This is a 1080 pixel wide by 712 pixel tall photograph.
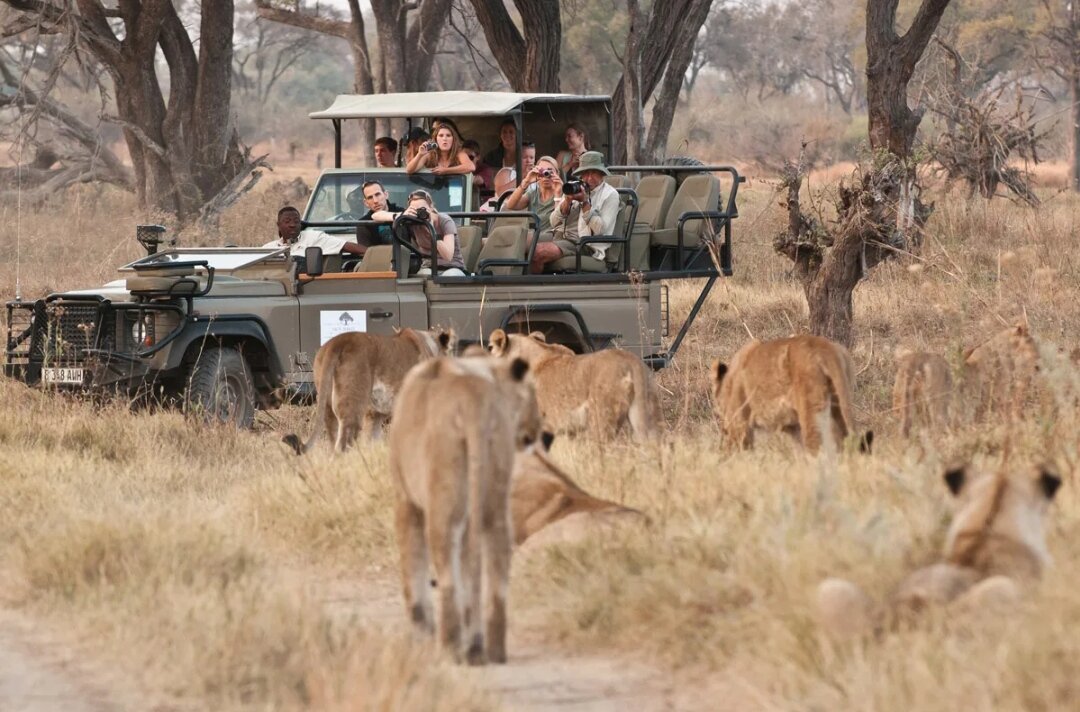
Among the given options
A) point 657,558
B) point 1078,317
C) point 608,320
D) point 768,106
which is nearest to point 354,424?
point 608,320

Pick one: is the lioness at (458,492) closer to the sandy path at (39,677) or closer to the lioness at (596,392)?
the sandy path at (39,677)

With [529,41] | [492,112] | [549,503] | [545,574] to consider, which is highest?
[529,41]

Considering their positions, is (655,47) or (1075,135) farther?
(1075,135)

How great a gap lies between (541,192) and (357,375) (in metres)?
3.47

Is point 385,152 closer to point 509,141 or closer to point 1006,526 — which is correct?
point 509,141

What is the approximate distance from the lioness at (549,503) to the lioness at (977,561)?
147 cm

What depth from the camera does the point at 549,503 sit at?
6.12m

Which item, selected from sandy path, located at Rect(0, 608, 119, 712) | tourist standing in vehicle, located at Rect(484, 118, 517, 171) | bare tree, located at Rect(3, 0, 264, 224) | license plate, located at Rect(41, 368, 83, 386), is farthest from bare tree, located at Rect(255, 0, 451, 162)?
sandy path, located at Rect(0, 608, 119, 712)

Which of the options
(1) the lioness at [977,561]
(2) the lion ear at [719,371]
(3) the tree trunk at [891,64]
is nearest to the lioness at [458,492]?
(1) the lioness at [977,561]

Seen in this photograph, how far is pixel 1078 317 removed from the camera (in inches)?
491

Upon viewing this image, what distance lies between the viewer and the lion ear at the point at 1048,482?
14.7 feet

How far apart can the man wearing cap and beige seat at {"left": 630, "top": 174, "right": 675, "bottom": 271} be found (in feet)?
1.52

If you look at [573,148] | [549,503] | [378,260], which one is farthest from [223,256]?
[549,503]

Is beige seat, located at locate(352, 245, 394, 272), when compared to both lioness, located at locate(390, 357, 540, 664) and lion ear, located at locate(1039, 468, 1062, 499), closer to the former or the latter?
lioness, located at locate(390, 357, 540, 664)
